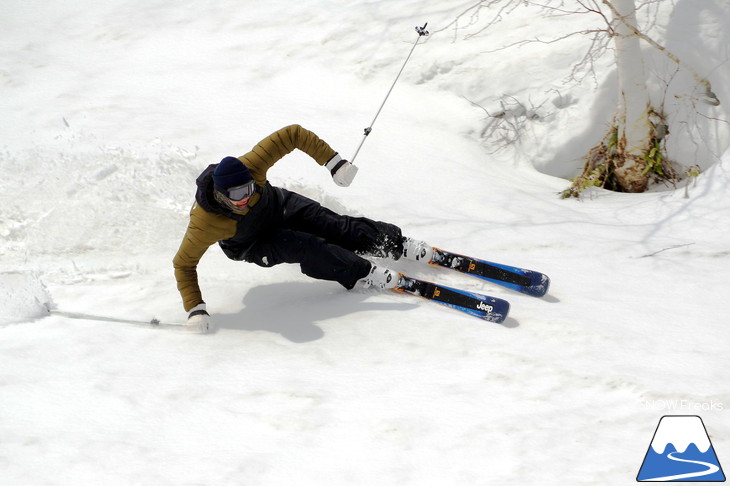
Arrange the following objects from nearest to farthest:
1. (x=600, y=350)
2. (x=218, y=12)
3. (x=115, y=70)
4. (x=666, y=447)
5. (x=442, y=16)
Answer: (x=666, y=447)
(x=600, y=350)
(x=442, y=16)
(x=115, y=70)
(x=218, y=12)

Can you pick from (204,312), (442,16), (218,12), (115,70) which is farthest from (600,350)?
(218,12)

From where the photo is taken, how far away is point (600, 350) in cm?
390

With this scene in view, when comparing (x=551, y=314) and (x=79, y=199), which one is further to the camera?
(x=79, y=199)

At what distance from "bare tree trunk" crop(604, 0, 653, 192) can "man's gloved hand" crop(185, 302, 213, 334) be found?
4578 millimetres

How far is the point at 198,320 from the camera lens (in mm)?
4406

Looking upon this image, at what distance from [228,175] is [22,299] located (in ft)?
Result: 6.34

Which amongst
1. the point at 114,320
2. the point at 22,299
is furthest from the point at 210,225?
the point at 22,299

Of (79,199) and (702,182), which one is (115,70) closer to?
(79,199)

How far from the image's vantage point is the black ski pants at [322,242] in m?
4.63

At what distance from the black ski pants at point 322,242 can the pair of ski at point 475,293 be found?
1.15 ft

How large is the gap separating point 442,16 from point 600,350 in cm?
607

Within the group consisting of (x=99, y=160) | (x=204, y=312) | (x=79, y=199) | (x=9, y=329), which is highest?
(x=99, y=160)

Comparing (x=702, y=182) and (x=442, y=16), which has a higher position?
(x=442, y=16)

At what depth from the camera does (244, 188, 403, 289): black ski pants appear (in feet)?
15.2
